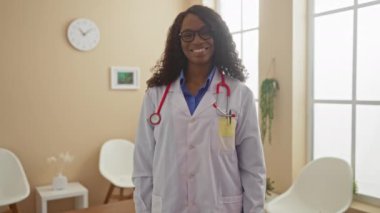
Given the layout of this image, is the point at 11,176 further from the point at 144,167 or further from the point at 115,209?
the point at 144,167

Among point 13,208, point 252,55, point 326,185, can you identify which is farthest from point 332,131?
point 13,208

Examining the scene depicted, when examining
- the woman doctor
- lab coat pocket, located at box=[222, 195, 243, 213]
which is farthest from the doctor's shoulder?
lab coat pocket, located at box=[222, 195, 243, 213]

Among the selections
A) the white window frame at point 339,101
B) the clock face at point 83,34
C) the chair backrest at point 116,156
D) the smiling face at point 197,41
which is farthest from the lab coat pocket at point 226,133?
the clock face at point 83,34

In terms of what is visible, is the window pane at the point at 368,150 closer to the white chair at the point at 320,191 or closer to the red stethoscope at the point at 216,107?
the white chair at the point at 320,191

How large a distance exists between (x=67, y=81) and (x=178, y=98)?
8.81ft

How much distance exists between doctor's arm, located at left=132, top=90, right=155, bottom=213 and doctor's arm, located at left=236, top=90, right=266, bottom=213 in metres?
0.32

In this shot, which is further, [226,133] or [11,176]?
[11,176]

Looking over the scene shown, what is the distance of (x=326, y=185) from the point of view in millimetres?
2668

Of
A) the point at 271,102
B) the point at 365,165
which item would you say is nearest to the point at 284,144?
the point at 271,102

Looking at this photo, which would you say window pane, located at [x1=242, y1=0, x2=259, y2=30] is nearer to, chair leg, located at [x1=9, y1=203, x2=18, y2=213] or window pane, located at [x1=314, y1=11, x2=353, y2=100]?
window pane, located at [x1=314, y1=11, x2=353, y2=100]

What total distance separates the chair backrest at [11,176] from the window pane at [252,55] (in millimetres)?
2283

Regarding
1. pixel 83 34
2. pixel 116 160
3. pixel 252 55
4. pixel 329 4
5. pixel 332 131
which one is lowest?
pixel 116 160

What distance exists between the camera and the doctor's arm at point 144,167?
1331mm

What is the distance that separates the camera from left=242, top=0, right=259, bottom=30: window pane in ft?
12.1
